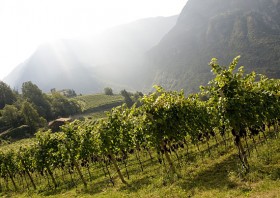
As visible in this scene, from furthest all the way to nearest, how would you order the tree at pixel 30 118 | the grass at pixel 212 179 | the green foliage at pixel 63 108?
the green foliage at pixel 63 108 → the tree at pixel 30 118 → the grass at pixel 212 179

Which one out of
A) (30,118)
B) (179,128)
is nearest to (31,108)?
(30,118)

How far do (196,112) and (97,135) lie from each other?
12.0m

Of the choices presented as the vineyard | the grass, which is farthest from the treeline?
the grass

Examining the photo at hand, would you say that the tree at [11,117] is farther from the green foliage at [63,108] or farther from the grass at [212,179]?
the grass at [212,179]

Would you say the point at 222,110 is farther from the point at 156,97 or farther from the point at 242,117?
the point at 156,97

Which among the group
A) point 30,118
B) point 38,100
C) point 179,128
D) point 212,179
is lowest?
point 212,179

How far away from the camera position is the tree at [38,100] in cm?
14893

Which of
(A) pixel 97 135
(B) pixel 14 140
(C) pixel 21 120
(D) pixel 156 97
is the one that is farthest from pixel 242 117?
(C) pixel 21 120

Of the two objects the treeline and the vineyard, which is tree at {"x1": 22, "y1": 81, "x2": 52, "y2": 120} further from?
the vineyard

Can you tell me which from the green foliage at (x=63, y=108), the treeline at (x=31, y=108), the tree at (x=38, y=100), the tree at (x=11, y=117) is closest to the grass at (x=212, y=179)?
the treeline at (x=31, y=108)

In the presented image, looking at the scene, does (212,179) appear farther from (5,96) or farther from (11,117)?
(5,96)

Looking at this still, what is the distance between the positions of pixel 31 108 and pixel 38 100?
2514cm

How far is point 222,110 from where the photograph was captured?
77.9 feet

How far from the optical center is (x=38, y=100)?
510 feet
